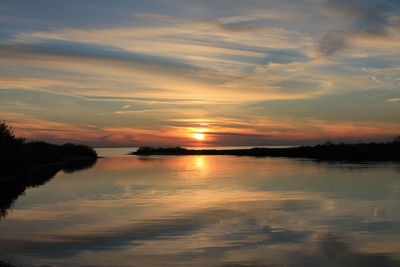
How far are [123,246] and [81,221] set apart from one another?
614 cm

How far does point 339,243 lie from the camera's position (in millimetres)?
15609

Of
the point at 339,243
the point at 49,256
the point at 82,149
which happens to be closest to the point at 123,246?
the point at 49,256

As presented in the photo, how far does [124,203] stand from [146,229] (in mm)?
9078

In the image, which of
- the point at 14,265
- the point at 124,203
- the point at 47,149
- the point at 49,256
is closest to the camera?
the point at 14,265

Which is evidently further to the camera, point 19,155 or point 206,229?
point 19,155

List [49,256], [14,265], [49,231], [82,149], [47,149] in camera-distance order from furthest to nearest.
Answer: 1. [82,149]
2. [47,149]
3. [49,231]
4. [49,256]
5. [14,265]

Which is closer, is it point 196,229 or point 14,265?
point 14,265

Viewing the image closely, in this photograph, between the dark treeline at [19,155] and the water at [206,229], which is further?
the dark treeline at [19,155]

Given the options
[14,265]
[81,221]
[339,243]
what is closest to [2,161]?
[81,221]

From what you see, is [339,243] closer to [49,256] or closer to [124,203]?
[49,256]

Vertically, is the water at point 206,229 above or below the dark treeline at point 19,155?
below

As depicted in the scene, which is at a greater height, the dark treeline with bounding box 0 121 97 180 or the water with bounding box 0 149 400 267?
the dark treeline with bounding box 0 121 97 180

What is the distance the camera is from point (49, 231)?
18297 mm

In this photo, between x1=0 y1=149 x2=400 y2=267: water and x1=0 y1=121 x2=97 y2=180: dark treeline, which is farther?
x1=0 y1=121 x2=97 y2=180: dark treeline
